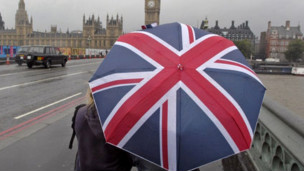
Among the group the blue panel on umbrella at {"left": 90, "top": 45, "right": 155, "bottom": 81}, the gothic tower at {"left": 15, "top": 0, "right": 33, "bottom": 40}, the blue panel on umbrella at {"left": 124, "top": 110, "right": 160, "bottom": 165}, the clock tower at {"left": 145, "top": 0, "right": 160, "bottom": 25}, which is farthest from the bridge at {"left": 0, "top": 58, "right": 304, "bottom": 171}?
the gothic tower at {"left": 15, "top": 0, "right": 33, "bottom": 40}

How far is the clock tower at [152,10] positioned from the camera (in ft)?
426

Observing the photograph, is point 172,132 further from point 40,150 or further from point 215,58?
→ point 40,150

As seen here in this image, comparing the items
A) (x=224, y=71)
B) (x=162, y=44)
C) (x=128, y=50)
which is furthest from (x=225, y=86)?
(x=128, y=50)

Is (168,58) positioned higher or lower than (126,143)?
higher

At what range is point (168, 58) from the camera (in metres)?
1.53

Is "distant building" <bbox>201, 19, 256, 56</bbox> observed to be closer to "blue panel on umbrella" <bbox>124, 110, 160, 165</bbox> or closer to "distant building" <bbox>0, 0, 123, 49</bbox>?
"distant building" <bbox>0, 0, 123, 49</bbox>

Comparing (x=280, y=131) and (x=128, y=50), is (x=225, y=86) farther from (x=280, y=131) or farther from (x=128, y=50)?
(x=280, y=131)

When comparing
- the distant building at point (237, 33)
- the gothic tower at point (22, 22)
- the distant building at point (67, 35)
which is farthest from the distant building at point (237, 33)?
the gothic tower at point (22, 22)

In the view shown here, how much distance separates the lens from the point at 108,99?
1.55 metres

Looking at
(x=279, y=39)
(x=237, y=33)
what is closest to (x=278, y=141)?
(x=279, y=39)

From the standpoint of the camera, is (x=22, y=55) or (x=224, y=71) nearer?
(x=224, y=71)

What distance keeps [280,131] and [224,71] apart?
4.70ft

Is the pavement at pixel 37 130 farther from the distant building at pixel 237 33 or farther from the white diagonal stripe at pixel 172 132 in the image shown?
the distant building at pixel 237 33

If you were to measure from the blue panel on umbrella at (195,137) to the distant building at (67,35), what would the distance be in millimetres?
140131
